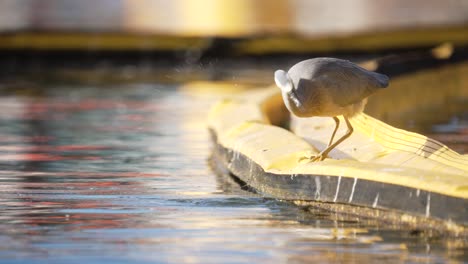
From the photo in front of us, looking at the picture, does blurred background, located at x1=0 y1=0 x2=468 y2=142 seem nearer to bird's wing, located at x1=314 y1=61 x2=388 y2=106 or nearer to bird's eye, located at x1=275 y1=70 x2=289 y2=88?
bird's wing, located at x1=314 y1=61 x2=388 y2=106

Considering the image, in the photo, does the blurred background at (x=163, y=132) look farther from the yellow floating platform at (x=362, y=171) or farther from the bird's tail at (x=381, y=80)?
the bird's tail at (x=381, y=80)

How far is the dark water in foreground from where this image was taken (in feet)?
24.1

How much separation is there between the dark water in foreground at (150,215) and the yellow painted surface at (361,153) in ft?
0.90

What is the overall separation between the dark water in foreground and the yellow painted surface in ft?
0.90

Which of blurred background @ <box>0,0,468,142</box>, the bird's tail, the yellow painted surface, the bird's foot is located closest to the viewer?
the yellow painted surface

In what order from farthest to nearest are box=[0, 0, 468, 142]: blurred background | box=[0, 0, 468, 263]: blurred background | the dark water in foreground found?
box=[0, 0, 468, 142]: blurred background, box=[0, 0, 468, 263]: blurred background, the dark water in foreground

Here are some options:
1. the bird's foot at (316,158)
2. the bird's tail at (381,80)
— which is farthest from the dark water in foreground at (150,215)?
the bird's tail at (381,80)

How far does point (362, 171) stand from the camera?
8.57m

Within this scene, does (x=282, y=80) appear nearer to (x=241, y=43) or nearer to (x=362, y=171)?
(x=362, y=171)

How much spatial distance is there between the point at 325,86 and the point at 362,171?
0.64m

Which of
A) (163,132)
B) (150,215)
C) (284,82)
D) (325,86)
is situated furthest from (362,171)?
(163,132)

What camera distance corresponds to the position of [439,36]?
104ft

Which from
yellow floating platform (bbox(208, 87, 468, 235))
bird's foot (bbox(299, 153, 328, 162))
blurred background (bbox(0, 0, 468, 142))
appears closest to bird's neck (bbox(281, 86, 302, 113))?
yellow floating platform (bbox(208, 87, 468, 235))

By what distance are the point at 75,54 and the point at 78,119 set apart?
1410 centimetres
